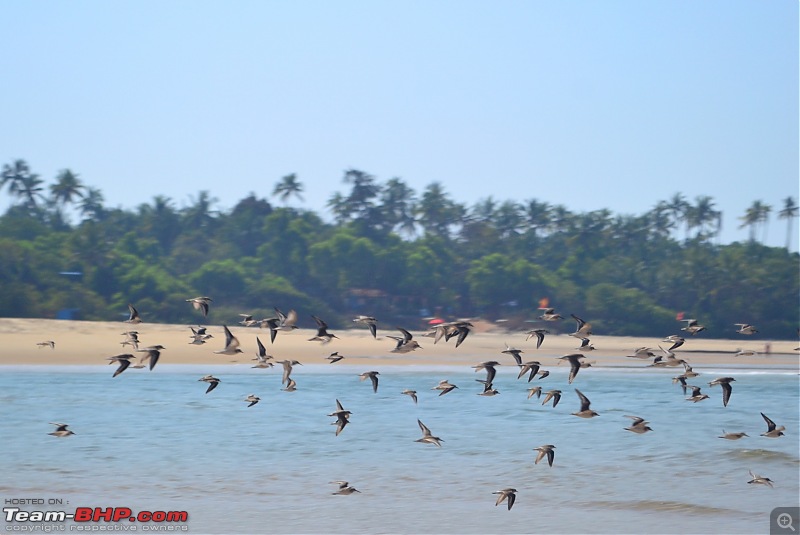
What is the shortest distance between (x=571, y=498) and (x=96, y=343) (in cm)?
3484

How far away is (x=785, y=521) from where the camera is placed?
19.3 meters

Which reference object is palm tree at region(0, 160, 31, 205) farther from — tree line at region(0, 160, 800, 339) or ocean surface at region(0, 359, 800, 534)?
ocean surface at region(0, 359, 800, 534)

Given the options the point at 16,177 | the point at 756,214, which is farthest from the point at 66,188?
the point at 756,214

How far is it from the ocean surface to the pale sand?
20.5ft

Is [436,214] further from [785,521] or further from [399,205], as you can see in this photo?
[785,521]

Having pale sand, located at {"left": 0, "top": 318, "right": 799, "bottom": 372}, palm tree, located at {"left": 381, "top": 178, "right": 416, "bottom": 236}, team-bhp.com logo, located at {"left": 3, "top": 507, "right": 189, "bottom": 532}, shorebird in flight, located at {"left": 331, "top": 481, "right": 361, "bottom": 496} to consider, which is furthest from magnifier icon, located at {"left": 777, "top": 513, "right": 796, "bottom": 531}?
palm tree, located at {"left": 381, "top": 178, "right": 416, "bottom": 236}

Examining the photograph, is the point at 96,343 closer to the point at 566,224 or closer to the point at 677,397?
the point at 677,397

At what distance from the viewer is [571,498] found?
21.1 meters

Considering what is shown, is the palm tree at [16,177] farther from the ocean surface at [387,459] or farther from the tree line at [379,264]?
the ocean surface at [387,459]

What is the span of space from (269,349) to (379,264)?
34.9m

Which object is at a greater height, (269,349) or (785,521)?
(269,349)

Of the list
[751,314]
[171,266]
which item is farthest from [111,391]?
[751,314]

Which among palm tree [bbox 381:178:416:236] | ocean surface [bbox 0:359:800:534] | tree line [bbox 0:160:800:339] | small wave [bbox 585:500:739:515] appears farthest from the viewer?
palm tree [bbox 381:178:416:236]

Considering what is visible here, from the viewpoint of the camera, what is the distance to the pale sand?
48.1 m
